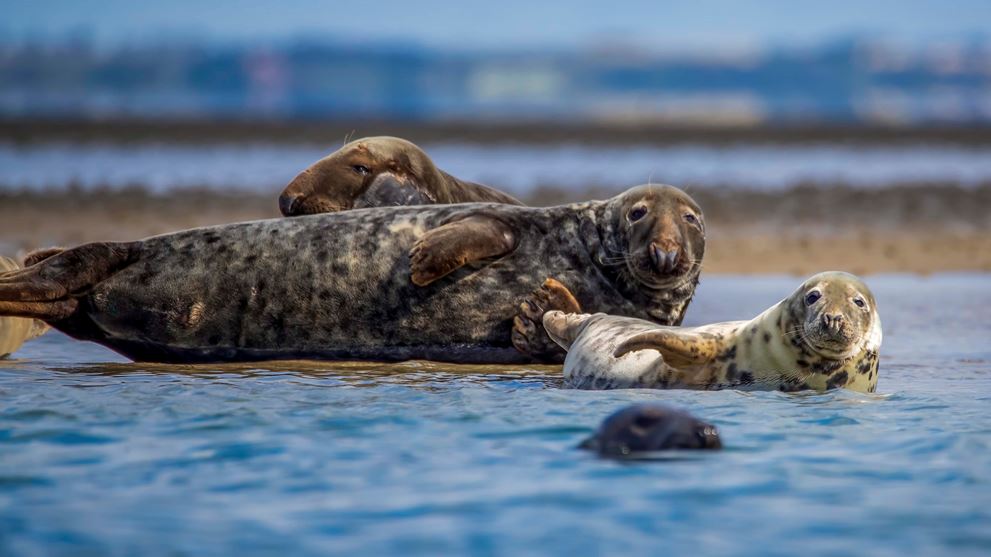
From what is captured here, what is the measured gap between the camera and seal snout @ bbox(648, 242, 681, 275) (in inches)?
306

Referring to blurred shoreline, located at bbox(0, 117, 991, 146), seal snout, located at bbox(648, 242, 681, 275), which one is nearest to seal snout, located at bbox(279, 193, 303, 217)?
seal snout, located at bbox(648, 242, 681, 275)

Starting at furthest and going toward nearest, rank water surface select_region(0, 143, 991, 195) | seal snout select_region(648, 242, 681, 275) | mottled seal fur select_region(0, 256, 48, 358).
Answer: water surface select_region(0, 143, 991, 195) < mottled seal fur select_region(0, 256, 48, 358) < seal snout select_region(648, 242, 681, 275)

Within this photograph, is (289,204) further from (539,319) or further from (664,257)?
(664,257)

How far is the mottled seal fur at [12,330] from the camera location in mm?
8336

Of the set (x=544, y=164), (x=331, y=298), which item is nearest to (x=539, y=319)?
(x=331, y=298)

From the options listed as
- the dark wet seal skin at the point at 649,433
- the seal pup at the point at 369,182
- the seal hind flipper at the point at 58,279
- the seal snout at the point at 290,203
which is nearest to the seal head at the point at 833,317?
the dark wet seal skin at the point at 649,433

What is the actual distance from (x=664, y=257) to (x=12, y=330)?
3.54 m

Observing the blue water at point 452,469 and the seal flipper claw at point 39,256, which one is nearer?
the blue water at point 452,469

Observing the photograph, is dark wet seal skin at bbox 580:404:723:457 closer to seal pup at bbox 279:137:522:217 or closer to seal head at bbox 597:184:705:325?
seal head at bbox 597:184:705:325

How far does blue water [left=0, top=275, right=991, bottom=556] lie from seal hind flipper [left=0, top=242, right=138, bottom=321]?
356 millimetres

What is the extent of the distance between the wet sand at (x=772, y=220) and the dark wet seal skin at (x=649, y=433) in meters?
7.86

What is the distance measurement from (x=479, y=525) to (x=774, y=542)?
0.89 meters

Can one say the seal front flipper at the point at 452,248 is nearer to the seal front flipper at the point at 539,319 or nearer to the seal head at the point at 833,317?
the seal front flipper at the point at 539,319

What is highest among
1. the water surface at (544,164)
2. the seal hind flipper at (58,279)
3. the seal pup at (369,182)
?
the water surface at (544,164)
